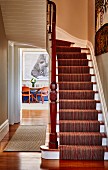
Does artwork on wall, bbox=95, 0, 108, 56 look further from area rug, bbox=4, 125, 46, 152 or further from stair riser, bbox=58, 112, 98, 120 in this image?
area rug, bbox=4, 125, 46, 152

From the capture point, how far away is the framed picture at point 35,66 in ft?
48.2

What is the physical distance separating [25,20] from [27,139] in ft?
8.16

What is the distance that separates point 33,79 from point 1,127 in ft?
26.3

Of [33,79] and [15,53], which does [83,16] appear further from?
[33,79]

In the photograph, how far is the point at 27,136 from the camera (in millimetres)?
6223

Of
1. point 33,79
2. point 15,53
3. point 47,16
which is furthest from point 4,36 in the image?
point 33,79

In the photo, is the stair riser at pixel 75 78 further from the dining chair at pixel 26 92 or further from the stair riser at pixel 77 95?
the dining chair at pixel 26 92

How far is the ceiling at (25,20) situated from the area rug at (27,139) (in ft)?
6.70

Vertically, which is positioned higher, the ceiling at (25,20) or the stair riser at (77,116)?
the ceiling at (25,20)

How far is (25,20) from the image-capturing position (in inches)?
251

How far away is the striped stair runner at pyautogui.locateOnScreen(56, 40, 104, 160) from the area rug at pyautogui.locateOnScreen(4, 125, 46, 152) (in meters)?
0.73

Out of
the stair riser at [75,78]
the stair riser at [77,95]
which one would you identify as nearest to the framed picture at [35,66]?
the stair riser at [75,78]

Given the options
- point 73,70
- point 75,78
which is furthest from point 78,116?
point 73,70

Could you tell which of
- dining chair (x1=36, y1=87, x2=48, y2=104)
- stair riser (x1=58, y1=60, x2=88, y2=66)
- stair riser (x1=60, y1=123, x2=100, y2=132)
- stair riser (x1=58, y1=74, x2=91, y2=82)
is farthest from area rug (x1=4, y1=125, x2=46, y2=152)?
dining chair (x1=36, y1=87, x2=48, y2=104)
